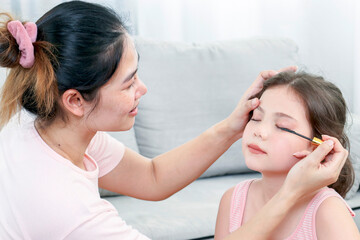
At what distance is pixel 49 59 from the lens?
1216 millimetres

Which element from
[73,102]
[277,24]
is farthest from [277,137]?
[277,24]

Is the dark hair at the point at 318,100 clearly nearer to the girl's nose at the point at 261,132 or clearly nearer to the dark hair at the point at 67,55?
the girl's nose at the point at 261,132

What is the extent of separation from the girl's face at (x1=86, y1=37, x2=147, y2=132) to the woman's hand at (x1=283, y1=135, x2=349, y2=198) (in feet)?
1.33

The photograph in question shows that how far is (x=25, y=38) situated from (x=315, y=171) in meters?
0.70

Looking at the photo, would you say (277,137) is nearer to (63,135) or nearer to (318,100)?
(318,100)

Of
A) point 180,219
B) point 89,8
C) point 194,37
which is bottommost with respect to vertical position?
point 180,219

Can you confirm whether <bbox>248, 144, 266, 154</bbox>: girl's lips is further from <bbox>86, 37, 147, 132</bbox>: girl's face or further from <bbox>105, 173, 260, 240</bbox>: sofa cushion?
<bbox>105, 173, 260, 240</bbox>: sofa cushion

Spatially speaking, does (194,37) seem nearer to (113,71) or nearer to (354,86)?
(354,86)

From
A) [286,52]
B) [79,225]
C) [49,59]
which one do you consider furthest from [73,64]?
[286,52]

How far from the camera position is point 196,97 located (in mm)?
2357

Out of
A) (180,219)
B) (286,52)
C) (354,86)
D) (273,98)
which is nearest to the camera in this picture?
(273,98)

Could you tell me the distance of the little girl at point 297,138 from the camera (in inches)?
49.6

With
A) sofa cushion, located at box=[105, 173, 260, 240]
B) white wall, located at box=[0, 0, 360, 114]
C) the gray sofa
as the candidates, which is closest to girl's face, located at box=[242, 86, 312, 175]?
sofa cushion, located at box=[105, 173, 260, 240]

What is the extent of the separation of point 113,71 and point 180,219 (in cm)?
76
